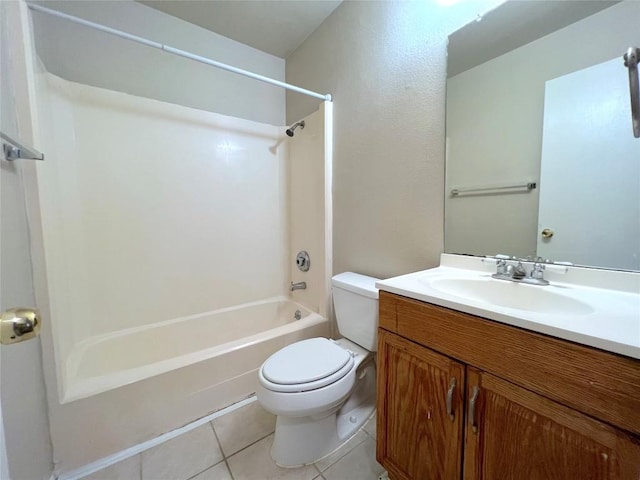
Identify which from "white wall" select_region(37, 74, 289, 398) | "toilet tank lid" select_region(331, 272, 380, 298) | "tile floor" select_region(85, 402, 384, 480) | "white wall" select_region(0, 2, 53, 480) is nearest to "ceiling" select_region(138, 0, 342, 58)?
"white wall" select_region(37, 74, 289, 398)

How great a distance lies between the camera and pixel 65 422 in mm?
1069

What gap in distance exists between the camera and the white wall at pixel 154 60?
1.42 metres

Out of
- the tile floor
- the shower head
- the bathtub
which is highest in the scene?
the shower head

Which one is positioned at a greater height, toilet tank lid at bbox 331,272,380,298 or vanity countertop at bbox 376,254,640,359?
vanity countertop at bbox 376,254,640,359

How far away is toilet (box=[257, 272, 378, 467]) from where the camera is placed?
101 cm

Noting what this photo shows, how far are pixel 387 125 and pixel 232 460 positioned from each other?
1.77 meters

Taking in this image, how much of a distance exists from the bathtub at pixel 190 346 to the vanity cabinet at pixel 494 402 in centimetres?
82

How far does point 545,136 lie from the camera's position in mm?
931

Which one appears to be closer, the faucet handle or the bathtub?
the faucet handle

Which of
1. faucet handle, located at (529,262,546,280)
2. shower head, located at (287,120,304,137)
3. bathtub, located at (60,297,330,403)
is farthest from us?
shower head, located at (287,120,304,137)

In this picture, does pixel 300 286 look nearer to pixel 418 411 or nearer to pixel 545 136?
pixel 418 411

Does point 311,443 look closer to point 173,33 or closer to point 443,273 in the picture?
point 443,273

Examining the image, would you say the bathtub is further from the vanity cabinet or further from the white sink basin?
the white sink basin

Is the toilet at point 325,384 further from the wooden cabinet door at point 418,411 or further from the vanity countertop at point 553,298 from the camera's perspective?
the vanity countertop at point 553,298
